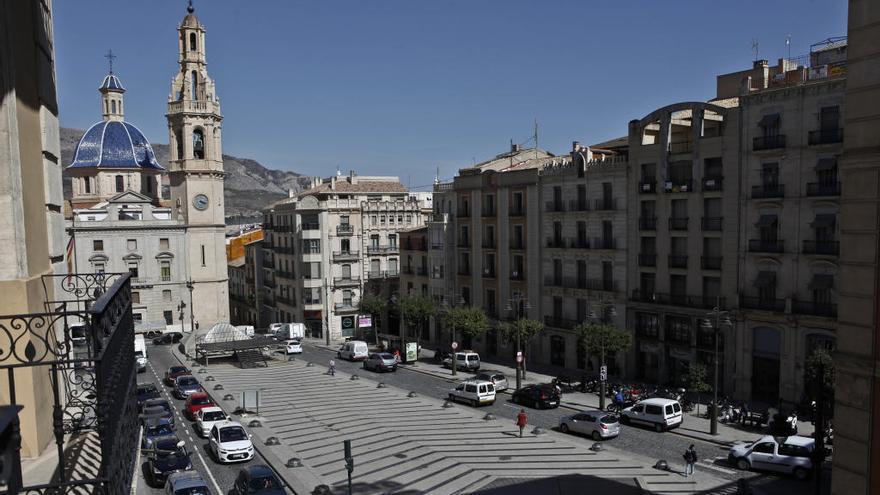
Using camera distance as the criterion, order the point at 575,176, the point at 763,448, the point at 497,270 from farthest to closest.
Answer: the point at 497,270 < the point at 575,176 < the point at 763,448

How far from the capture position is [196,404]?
36688mm

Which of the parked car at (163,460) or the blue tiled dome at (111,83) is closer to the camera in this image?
the parked car at (163,460)

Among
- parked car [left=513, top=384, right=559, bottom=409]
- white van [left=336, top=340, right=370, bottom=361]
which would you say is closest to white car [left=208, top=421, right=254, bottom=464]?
parked car [left=513, top=384, right=559, bottom=409]

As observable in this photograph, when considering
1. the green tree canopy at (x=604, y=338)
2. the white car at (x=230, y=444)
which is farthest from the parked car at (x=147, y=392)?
the green tree canopy at (x=604, y=338)

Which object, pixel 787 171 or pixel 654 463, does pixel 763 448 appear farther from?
pixel 787 171

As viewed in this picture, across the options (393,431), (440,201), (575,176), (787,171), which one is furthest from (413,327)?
(787,171)

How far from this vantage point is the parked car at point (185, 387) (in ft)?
135

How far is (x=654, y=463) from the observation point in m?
27.6

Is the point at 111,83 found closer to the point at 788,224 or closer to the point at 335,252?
the point at 335,252

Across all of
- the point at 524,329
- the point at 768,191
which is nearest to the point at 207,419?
the point at 524,329

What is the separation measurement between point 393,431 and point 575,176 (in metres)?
22.5

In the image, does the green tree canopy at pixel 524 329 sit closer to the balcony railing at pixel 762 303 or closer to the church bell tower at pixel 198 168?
the balcony railing at pixel 762 303

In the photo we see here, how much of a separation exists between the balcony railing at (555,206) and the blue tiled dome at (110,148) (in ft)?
165

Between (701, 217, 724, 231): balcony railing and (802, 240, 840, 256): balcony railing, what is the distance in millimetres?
4812
